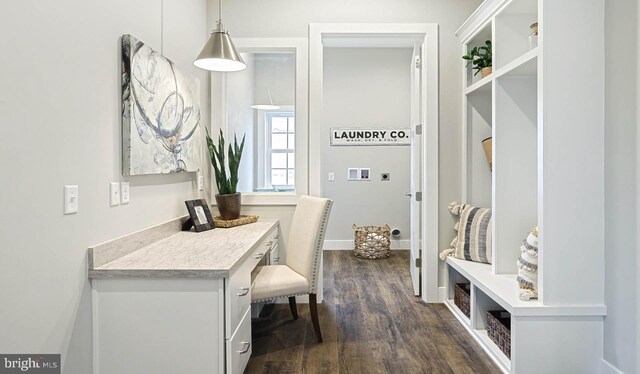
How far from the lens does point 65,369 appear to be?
157 centimetres

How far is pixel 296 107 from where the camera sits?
3.33 m

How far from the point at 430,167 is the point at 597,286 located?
1541 mm

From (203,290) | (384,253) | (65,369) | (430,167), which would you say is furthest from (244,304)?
(384,253)

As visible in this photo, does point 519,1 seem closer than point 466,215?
Yes

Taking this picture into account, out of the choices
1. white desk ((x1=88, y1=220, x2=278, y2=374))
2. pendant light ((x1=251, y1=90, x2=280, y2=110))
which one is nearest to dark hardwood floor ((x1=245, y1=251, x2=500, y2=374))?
white desk ((x1=88, y1=220, x2=278, y2=374))

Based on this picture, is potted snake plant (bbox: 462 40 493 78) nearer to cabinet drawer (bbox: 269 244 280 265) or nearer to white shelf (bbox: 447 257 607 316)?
white shelf (bbox: 447 257 607 316)

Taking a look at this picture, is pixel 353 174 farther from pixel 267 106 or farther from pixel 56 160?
pixel 56 160

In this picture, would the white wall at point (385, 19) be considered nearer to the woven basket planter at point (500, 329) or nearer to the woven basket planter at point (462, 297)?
the woven basket planter at point (462, 297)

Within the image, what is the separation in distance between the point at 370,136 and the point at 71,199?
4519mm

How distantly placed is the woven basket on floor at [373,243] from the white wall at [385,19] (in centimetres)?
200

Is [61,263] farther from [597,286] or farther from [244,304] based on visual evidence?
[597,286]

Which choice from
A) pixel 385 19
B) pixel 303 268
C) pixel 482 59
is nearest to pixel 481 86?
pixel 482 59

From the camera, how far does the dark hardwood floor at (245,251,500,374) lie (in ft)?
7.43

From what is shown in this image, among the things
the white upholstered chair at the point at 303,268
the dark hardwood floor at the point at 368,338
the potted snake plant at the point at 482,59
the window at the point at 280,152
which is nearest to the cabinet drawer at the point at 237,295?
the white upholstered chair at the point at 303,268
